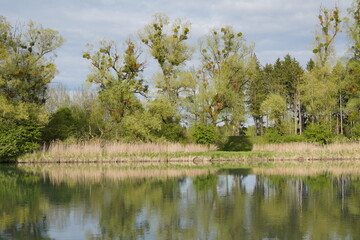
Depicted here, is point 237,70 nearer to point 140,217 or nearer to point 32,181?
point 32,181

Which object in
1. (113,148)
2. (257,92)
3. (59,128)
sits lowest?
(113,148)

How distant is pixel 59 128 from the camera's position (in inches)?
1788

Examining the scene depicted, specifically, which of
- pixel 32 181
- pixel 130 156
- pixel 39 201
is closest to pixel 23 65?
pixel 130 156

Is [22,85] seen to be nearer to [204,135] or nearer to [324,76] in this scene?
[204,135]

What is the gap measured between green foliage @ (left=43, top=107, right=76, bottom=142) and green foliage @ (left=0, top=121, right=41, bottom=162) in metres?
3.47

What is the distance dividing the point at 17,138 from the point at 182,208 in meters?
28.3

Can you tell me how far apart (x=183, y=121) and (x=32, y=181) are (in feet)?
90.3

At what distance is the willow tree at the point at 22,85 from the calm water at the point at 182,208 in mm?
16850

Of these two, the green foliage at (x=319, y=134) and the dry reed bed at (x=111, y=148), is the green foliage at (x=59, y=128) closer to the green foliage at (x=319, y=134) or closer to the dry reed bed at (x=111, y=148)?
the dry reed bed at (x=111, y=148)

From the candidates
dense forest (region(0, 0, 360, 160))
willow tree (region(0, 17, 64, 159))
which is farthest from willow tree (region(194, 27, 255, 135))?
willow tree (region(0, 17, 64, 159))

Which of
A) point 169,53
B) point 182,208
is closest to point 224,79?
point 169,53

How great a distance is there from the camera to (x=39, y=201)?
17141mm

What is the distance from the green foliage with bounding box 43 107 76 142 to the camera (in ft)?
149

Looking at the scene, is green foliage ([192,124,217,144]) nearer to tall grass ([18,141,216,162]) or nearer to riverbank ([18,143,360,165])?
riverbank ([18,143,360,165])
